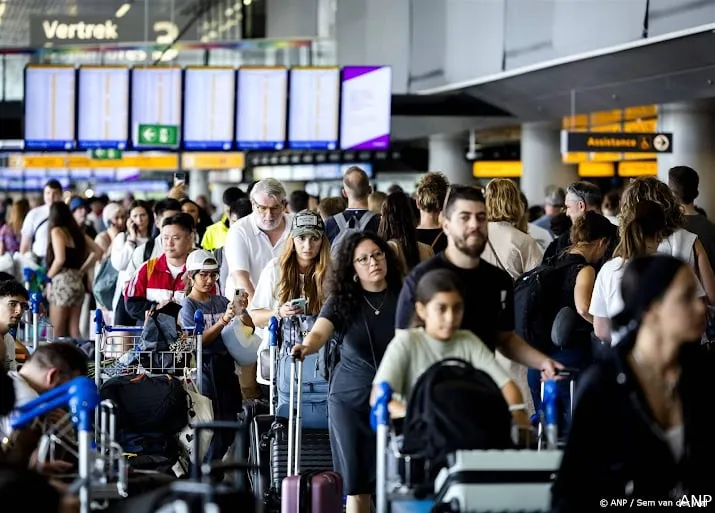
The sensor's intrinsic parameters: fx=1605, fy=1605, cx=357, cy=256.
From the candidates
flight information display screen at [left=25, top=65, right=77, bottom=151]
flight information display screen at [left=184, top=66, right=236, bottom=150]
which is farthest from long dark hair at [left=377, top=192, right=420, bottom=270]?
flight information display screen at [left=25, top=65, right=77, bottom=151]

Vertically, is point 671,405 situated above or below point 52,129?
below

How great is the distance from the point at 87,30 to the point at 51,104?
26.8ft

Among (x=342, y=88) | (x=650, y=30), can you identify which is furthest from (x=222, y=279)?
(x=342, y=88)

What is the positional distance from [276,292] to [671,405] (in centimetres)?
446

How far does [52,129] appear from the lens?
23.1m

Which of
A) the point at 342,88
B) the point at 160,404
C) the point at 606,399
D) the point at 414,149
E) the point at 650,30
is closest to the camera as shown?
the point at 606,399

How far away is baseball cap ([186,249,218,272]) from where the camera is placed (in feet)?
33.6

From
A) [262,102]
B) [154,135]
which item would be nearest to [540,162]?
[262,102]

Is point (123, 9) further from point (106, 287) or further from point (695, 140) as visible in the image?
point (106, 287)

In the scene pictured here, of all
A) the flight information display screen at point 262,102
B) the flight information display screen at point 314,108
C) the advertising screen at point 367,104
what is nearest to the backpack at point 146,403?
the advertising screen at point 367,104

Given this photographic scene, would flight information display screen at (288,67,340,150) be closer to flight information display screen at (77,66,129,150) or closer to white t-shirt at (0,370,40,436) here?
flight information display screen at (77,66,129,150)

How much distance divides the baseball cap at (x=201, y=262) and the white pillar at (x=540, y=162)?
70.0 ft

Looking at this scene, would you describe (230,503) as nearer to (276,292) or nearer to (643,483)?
(643,483)

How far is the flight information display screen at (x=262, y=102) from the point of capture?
23.0 metres
